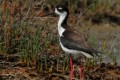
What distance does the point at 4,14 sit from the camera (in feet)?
19.6

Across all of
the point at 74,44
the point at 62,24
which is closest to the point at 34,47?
the point at 62,24

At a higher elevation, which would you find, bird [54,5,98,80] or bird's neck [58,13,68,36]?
bird's neck [58,13,68,36]

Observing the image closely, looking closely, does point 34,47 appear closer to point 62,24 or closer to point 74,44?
point 62,24

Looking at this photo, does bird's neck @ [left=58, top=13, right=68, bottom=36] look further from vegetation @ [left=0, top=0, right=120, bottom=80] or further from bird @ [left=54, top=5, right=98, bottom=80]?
vegetation @ [left=0, top=0, right=120, bottom=80]

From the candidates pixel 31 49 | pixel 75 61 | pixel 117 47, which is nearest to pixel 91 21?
pixel 117 47

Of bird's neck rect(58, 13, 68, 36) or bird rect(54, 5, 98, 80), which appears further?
bird's neck rect(58, 13, 68, 36)

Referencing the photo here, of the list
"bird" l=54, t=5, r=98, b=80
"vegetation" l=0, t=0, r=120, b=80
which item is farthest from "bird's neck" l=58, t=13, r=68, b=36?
"vegetation" l=0, t=0, r=120, b=80

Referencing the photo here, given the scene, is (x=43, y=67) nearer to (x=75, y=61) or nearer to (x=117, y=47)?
(x=75, y=61)

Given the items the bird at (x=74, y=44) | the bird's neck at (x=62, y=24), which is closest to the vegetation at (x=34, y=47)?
the bird's neck at (x=62, y=24)

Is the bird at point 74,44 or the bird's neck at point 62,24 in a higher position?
the bird's neck at point 62,24

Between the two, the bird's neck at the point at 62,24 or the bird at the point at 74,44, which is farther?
the bird's neck at the point at 62,24

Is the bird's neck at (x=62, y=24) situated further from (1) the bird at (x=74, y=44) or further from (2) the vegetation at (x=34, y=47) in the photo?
(2) the vegetation at (x=34, y=47)

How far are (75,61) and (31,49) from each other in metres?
0.81

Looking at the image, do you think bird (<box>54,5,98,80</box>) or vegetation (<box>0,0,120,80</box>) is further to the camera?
vegetation (<box>0,0,120,80</box>)
